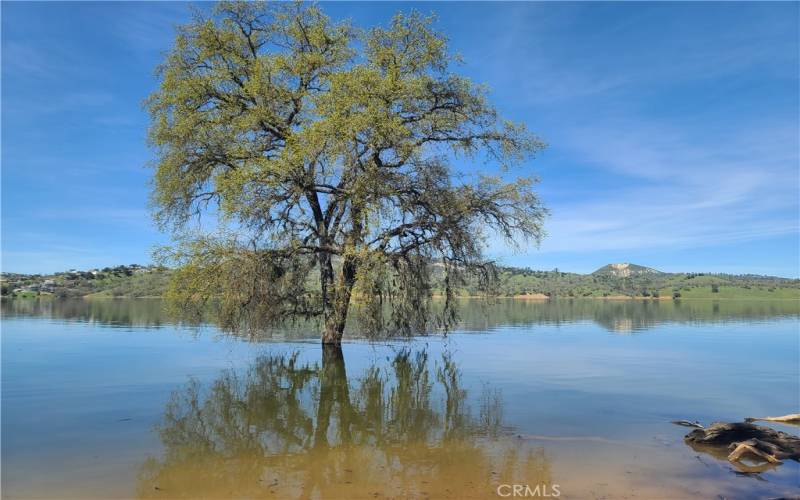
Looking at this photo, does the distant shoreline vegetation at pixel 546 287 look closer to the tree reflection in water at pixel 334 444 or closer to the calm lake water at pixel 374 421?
→ the calm lake water at pixel 374 421

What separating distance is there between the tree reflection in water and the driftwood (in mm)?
3083

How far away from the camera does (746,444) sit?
8492mm

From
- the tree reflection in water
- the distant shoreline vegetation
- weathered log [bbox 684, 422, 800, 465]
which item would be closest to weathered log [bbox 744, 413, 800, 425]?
weathered log [bbox 684, 422, 800, 465]

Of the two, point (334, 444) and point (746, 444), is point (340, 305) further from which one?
point (746, 444)

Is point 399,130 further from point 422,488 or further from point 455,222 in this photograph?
point 422,488

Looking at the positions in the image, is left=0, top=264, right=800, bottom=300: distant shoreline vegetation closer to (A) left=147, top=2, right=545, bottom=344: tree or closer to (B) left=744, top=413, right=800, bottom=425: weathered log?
(A) left=147, top=2, right=545, bottom=344: tree

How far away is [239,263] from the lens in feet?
61.8

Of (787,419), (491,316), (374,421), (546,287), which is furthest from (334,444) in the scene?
(546,287)

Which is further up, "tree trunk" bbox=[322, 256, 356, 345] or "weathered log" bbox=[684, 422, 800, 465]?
"tree trunk" bbox=[322, 256, 356, 345]

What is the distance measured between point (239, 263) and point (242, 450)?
1126cm

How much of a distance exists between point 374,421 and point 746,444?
263 inches

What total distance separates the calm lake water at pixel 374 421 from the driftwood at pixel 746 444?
0.75 feet

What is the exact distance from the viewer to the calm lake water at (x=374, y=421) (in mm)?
7109

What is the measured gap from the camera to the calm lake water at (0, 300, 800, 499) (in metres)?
7.11
